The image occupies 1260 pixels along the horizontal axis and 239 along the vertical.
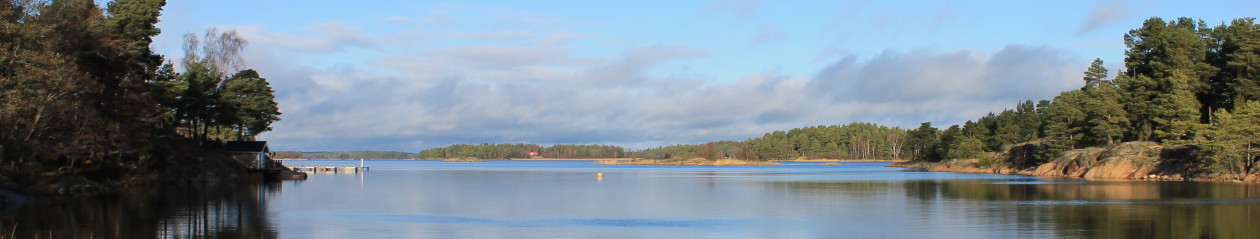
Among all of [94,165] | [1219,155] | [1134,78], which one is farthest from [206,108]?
[1134,78]

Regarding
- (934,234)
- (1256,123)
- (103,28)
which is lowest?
(934,234)

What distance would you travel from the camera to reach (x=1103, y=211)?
1412 inches

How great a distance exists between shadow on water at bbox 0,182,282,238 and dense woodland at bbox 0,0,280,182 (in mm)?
3598

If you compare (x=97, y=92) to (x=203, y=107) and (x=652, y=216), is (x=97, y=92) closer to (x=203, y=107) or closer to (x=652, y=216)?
(x=203, y=107)

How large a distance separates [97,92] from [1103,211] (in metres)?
45.4

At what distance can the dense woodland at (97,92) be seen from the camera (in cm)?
3881

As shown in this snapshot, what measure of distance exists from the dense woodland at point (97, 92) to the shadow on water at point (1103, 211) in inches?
1338

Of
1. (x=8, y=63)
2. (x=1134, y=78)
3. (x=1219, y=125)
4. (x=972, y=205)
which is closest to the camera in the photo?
(x=8, y=63)

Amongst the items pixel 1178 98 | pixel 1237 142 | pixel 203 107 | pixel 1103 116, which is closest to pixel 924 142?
pixel 1103 116

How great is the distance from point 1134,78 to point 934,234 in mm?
71963

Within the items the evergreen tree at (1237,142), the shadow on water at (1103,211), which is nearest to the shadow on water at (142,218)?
the shadow on water at (1103,211)

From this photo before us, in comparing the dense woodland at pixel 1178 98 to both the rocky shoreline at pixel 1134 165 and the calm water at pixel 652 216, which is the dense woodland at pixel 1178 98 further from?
the calm water at pixel 652 216

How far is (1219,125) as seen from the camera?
70.2 metres

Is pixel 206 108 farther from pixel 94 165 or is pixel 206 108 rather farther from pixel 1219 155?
pixel 1219 155
